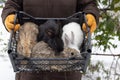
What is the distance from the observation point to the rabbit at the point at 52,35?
192 centimetres

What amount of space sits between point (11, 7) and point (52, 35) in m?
0.44

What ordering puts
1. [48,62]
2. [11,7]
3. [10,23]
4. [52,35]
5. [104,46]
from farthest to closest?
[104,46], [11,7], [10,23], [52,35], [48,62]

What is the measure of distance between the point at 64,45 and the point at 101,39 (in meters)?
1.53

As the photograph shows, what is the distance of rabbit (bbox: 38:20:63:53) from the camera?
1916 millimetres

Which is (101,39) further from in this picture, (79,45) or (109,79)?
(79,45)

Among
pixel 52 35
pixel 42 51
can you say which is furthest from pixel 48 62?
pixel 52 35

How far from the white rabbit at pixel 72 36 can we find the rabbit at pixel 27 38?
0.54 ft

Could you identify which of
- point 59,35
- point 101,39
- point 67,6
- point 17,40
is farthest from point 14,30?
point 101,39

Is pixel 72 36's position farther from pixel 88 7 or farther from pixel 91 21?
pixel 88 7

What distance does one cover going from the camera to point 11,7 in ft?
7.45

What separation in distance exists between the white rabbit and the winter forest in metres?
1.31

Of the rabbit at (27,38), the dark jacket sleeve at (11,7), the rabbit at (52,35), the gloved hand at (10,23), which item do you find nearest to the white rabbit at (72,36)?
the rabbit at (52,35)

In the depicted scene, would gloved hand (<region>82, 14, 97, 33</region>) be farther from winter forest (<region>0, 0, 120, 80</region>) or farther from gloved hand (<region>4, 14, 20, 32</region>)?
winter forest (<region>0, 0, 120, 80</region>)

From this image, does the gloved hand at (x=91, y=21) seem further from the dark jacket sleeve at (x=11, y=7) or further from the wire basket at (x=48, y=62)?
the dark jacket sleeve at (x=11, y=7)
